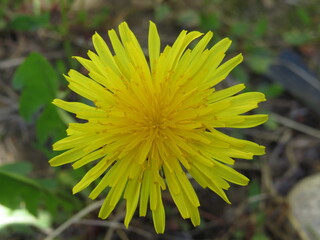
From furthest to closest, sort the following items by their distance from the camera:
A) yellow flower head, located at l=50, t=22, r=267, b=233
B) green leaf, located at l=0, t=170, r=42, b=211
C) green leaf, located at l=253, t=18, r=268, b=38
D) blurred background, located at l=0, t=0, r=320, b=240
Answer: green leaf, located at l=253, t=18, r=268, b=38 < blurred background, located at l=0, t=0, r=320, b=240 < green leaf, located at l=0, t=170, r=42, b=211 < yellow flower head, located at l=50, t=22, r=267, b=233

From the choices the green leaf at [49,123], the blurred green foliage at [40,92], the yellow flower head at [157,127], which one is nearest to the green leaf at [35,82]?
the blurred green foliage at [40,92]

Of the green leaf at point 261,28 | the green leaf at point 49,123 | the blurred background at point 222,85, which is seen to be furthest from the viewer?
the green leaf at point 261,28

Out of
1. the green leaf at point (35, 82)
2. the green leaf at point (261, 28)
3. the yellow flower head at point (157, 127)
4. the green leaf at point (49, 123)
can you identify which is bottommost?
the yellow flower head at point (157, 127)

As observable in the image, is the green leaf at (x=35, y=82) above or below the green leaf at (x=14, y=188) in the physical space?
above

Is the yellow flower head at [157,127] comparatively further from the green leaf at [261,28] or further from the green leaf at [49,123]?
the green leaf at [261,28]

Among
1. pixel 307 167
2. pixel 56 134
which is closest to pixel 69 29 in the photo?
pixel 56 134

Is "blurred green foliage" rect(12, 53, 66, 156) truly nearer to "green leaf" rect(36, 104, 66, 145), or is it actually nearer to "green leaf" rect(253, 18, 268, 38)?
"green leaf" rect(36, 104, 66, 145)

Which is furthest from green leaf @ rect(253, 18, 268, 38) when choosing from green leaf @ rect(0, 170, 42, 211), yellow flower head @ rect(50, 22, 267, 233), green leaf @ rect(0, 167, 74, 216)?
green leaf @ rect(0, 170, 42, 211)

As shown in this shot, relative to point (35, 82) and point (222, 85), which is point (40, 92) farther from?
point (222, 85)
